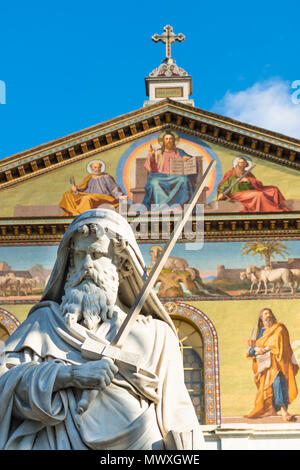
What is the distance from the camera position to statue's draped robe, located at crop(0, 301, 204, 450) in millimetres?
2494

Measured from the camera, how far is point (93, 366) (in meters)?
2.57

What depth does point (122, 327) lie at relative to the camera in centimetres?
268

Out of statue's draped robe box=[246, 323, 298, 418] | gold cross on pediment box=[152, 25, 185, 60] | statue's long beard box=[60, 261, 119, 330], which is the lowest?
statue's long beard box=[60, 261, 119, 330]

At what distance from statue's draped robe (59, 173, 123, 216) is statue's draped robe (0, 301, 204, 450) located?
1163cm

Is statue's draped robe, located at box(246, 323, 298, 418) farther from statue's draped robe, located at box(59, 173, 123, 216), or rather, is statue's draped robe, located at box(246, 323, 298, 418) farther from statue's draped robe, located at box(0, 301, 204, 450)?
statue's draped robe, located at box(0, 301, 204, 450)

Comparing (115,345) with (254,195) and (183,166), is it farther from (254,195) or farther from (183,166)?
(183,166)

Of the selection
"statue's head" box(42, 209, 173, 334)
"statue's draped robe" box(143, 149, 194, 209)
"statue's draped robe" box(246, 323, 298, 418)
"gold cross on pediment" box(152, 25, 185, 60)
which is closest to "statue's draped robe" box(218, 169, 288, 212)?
"statue's draped robe" box(143, 149, 194, 209)

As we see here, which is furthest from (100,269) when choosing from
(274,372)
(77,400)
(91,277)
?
(274,372)

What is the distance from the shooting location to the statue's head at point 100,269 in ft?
9.74

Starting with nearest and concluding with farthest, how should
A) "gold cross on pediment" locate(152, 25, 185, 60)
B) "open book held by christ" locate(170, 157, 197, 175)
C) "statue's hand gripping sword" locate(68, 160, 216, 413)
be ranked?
"statue's hand gripping sword" locate(68, 160, 216, 413), "open book held by christ" locate(170, 157, 197, 175), "gold cross on pediment" locate(152, 25, 185, 60)

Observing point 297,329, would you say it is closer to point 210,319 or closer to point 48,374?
point 210,319

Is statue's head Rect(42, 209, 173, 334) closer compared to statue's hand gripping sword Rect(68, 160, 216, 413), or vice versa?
statue's hand gripping sword Rect(68, 160, 216, 413)

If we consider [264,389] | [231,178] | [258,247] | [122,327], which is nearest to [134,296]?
[122,327]

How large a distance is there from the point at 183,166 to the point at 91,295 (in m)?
12.3
